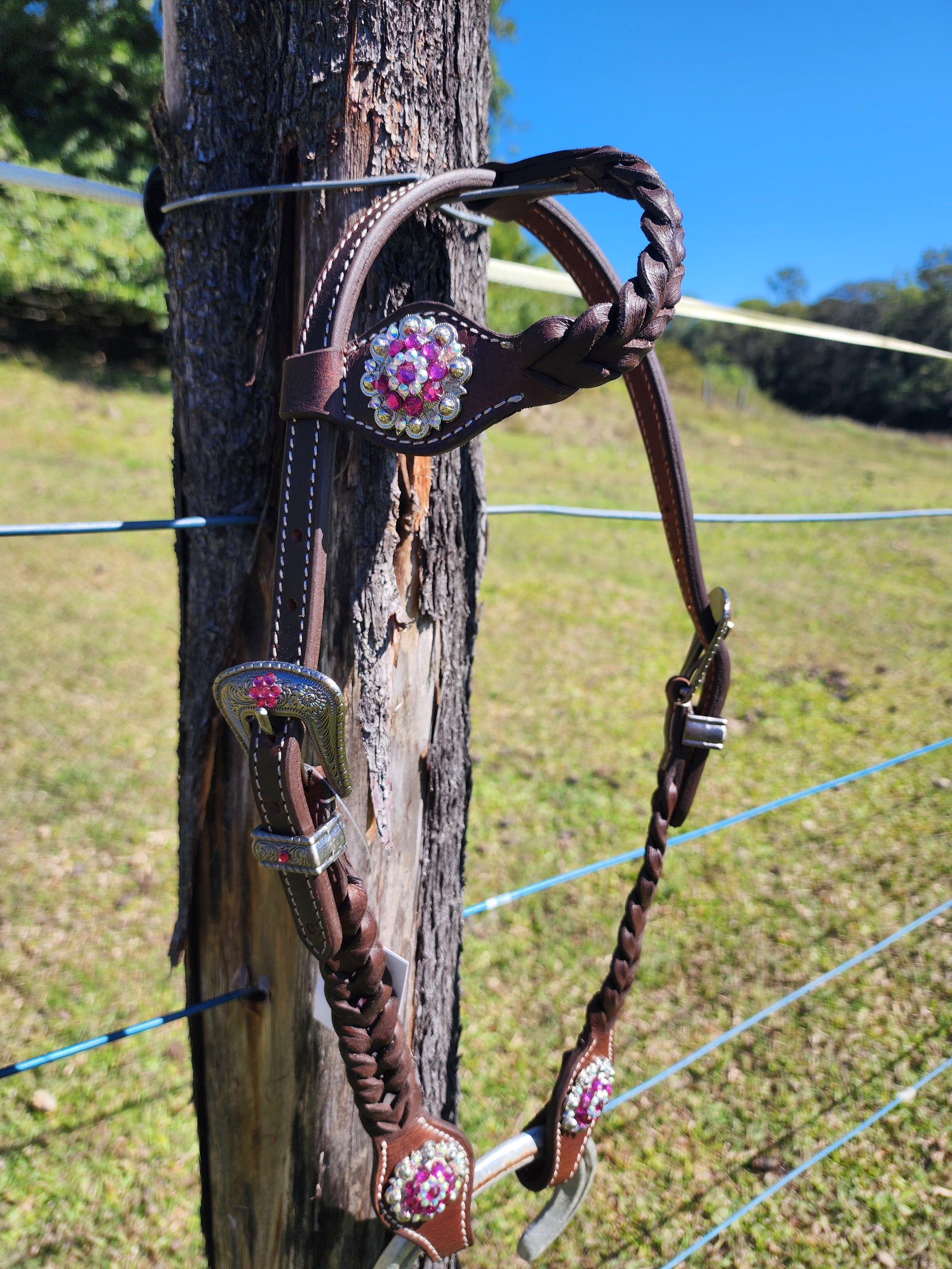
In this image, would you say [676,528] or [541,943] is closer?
[676,528]

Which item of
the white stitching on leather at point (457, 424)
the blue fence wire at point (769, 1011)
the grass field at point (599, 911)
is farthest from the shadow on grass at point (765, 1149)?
the white stitching on leather at point (457, 424)

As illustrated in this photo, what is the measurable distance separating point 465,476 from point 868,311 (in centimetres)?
509

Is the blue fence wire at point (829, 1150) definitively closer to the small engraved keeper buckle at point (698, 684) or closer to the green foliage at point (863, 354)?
the small engraved keeper buckle at point (698, 684)

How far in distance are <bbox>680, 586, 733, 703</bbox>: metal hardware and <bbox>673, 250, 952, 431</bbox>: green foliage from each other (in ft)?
7.84

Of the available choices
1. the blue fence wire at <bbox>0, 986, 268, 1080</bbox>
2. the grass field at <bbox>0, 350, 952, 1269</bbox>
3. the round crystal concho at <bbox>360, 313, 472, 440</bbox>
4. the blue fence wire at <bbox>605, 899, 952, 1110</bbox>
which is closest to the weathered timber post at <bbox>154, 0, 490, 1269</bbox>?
the blue fence wire at <bbox>0, 986, 268, 1080</bbox>

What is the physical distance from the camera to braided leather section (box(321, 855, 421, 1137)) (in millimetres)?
839

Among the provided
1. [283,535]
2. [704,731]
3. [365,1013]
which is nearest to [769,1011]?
[704,731]

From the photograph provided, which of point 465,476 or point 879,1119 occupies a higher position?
point 465,476

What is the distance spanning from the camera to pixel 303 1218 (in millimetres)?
1077

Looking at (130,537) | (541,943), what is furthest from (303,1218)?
(130,537)

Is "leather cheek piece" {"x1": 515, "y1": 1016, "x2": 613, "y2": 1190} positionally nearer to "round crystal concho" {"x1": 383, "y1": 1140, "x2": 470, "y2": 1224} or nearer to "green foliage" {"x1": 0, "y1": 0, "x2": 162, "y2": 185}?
"round crystal concho" {"x1": 383, "y1": 1140, "x2": 470, "y2": 1224}

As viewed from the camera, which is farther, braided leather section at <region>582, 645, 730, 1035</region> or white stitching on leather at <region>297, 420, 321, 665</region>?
braided leather section at <region>582, 645, 730, 1035</region>

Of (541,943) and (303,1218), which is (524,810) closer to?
(541,943)

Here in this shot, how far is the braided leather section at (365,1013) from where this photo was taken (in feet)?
2.75
